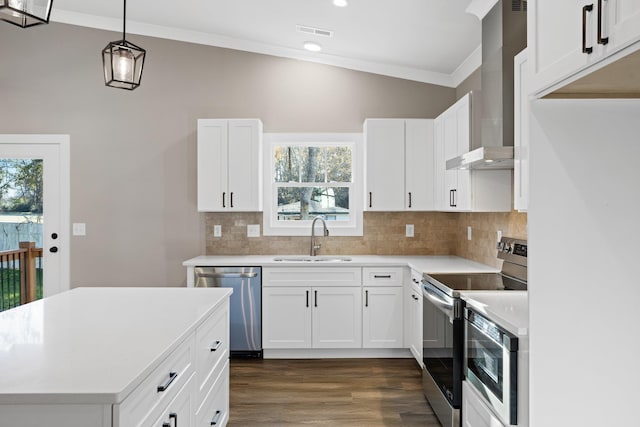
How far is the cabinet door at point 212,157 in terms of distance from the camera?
397 centimetres

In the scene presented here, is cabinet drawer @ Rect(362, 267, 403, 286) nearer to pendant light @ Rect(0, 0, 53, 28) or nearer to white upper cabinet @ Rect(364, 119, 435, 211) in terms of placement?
white upper cabinet @ Rect(364, 119, 435, 211)

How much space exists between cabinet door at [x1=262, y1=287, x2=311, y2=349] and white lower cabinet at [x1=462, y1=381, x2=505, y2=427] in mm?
1798

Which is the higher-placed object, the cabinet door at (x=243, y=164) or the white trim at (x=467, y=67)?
the white trim at (x=467, y=67)

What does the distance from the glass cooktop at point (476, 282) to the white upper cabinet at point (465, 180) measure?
0.50 metres

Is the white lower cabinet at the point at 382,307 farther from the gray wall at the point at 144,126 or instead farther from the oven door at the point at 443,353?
the gray wall at the point at 144,126

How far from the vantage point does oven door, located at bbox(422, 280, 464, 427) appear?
2293mm

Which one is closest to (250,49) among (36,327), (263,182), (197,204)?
(263,182)

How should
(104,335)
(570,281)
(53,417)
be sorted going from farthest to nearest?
(104,335) < (570,281) < (53,417)

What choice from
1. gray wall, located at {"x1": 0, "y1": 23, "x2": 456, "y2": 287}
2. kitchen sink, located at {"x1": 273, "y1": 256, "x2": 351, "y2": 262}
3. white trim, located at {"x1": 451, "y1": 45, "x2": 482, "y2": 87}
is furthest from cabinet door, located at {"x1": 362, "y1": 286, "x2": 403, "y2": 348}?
white trim, located at {"x1": 451, "y1": 45, "x2": 482, "y2": 87}

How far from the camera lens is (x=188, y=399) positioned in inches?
66.6

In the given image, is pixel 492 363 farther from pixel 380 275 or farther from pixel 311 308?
pixel 311 308

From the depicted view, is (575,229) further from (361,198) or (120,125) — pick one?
(120,125)

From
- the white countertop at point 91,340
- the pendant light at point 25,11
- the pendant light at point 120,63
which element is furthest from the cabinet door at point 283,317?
the pendant light at point 25,11

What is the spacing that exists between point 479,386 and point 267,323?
2163mm
